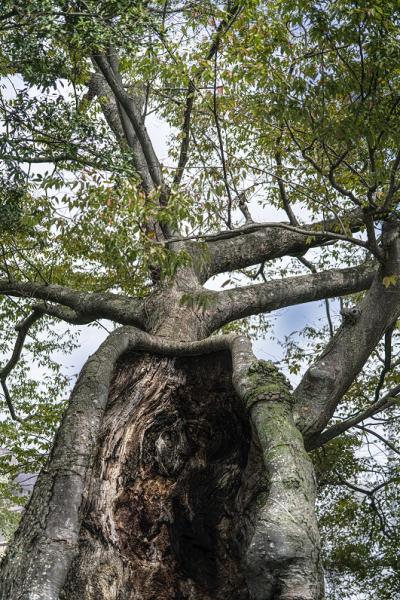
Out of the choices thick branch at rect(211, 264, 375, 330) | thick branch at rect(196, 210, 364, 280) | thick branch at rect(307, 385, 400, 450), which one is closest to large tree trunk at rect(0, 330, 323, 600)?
thick branch at rect(307, 385, 400, 450)

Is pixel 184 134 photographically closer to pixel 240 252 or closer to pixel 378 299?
pixel 240 252

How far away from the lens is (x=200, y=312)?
25.6 ft

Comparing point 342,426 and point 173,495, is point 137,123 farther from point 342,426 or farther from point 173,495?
point 173,495

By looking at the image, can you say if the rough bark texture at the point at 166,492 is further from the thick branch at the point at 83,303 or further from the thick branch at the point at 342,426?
the thick branch at the point at 83,303

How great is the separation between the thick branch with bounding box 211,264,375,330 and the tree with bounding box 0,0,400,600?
0.9 inches

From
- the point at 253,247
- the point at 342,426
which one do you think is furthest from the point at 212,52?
the point at 342,426

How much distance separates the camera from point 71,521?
409 cm

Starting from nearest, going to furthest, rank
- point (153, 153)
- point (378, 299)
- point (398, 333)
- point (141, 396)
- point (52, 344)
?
1. point (141, 396)
2. point (378, 299)
3. point (153, 153)
4. point (398, 333)
5. point (52, 344)

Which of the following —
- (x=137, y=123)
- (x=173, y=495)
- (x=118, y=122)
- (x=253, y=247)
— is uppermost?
(x=118, y=122)

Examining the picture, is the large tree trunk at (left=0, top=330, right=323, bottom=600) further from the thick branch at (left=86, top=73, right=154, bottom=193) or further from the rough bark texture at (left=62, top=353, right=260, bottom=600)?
the thick branch at (left=86, top=73, right=154, bottom=193)

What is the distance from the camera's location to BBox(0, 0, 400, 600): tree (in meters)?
4.20

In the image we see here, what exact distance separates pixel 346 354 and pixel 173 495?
85.1 inches

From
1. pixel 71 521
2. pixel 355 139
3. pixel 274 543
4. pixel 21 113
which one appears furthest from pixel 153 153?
pixel 274 543

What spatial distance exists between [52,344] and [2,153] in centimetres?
876
